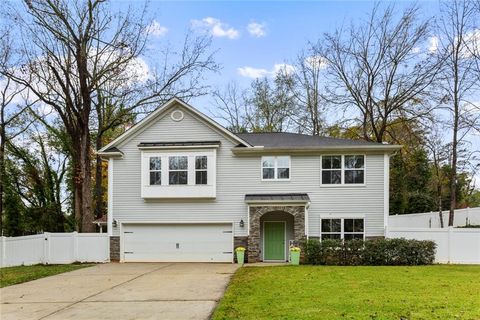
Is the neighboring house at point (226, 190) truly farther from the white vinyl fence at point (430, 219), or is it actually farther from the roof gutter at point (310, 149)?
the white vinyl fence at point (430, 219)

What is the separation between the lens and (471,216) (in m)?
29.6

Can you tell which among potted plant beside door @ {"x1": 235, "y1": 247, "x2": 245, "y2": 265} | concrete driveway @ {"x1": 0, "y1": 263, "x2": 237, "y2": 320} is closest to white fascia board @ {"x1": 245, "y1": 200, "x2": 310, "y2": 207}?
potted plant beside door @ {"x1": 235, "y1": 247, "x2": 245, "y2": 265}

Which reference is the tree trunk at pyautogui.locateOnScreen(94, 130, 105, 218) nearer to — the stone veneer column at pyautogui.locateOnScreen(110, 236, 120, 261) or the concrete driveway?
the stone veneer column at pyautogui.locateOnScreen(110, 236, 120, 261)

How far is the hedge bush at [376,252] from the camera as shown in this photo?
17062 mm

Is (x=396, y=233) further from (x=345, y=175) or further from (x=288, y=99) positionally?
(x=288, y=99)

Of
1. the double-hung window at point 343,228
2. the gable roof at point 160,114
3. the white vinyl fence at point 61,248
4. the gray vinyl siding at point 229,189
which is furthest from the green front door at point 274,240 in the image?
the white vinyl fence at point 61,248

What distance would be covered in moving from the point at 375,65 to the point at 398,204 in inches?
408

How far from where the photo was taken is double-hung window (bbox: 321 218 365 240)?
19359mm

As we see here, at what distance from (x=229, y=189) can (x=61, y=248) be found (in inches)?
316

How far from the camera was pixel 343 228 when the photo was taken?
19.4 m

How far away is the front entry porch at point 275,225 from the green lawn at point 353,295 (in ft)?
14.9

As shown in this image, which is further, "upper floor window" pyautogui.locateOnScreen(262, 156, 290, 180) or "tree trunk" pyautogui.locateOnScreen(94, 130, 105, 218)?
"tree trunk" pyautogui.locateOnScreen(94, 130, 105, 218)

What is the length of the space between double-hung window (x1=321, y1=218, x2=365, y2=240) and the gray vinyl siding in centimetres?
28

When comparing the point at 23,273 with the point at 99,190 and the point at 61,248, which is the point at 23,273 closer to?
the point at 61,248
